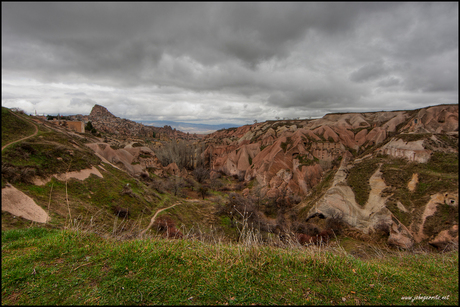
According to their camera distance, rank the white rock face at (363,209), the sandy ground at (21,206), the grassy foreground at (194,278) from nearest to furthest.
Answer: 1. the grassy foreground at (194,278)
2. the sandy ground at (21,206)
3. the white rock face at (363,209)

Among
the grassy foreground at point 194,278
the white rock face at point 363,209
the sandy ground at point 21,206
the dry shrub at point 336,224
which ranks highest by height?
the grassy foreground at point 194,278

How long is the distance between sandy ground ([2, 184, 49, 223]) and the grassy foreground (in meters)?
4.68

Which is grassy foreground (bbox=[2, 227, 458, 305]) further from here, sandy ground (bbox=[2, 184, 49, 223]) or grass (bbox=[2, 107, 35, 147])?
grass (bbox=[2, 107, 35, 147])

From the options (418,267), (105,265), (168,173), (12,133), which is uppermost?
(12,133)

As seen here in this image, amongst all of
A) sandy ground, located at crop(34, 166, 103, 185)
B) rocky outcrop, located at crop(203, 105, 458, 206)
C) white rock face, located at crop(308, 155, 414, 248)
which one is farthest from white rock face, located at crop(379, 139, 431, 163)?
sandy ground, located at crop(34, 166, 103, 185)

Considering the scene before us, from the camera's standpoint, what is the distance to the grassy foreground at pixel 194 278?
258 centimetres

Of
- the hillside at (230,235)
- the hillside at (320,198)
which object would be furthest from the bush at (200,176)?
the hillside at (320,198)

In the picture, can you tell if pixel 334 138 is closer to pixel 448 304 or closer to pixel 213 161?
pixel 213 161

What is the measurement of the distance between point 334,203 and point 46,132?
24769 millimetres

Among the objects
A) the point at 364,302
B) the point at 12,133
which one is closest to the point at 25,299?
the point at 364,302

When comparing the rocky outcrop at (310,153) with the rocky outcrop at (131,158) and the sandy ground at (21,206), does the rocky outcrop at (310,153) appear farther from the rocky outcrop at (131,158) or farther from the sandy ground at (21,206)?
the sandy ground at (21,206)

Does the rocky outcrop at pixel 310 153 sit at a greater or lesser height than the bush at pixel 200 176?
greater

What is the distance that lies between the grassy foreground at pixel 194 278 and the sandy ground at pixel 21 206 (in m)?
4.68

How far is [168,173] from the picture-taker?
1655 inches
